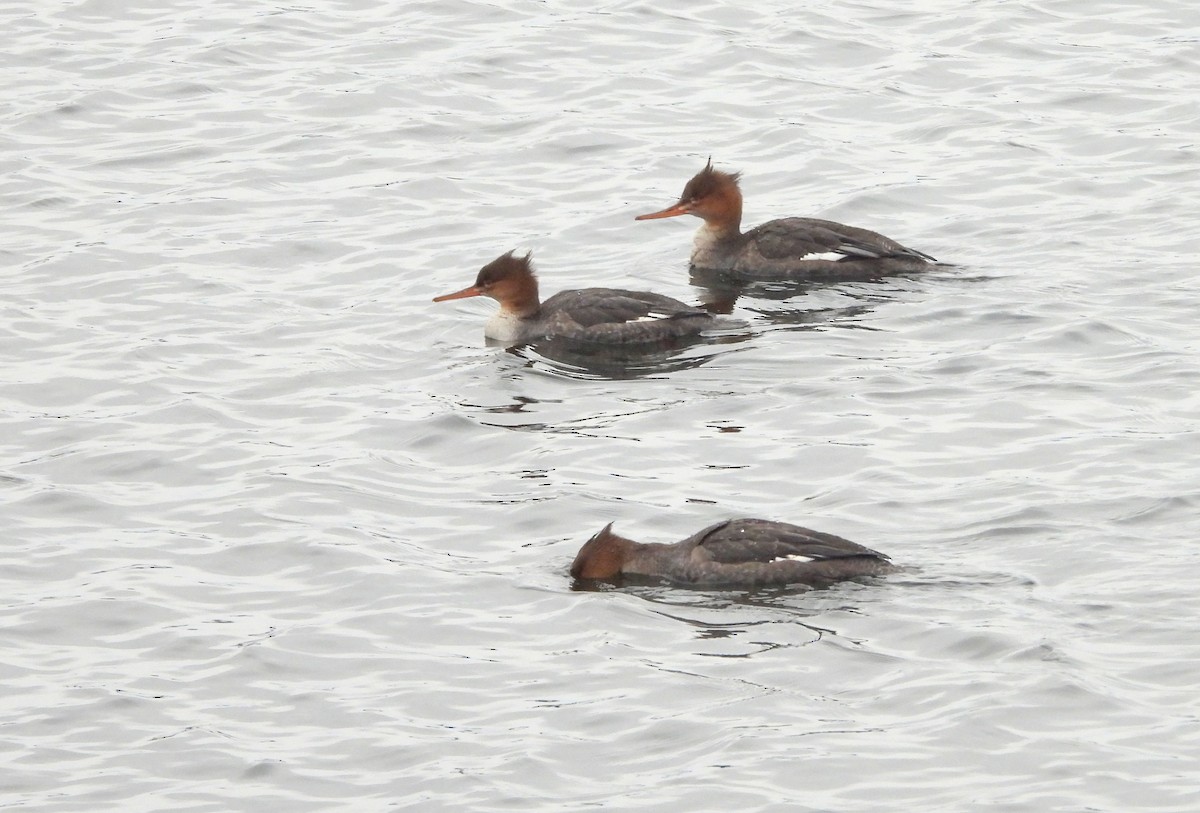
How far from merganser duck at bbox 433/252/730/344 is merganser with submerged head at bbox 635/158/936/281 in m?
1.29

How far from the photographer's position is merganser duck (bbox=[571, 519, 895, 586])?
10.3 m

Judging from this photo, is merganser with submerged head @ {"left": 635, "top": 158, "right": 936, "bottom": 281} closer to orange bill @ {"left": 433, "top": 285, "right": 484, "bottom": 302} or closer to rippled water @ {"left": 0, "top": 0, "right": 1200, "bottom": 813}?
rippled water @ {"left": 0, "top": 0, "right": 1200, "bottom": 813}

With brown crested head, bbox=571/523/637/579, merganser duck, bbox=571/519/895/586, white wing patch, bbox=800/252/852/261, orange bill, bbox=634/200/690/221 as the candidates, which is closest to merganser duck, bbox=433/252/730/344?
white wing patch, bbox=800/252/852/261

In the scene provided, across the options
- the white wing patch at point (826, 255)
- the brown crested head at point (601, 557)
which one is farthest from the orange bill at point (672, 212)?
the brown crested head at point (601, 557)

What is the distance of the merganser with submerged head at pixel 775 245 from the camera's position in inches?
612

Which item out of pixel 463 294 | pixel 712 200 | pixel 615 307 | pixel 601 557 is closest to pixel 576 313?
pixel 615 307

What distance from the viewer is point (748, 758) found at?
880cm

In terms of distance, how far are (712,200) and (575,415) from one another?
12.8ft

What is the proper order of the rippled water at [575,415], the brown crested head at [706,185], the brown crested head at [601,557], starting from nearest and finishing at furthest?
the rippled water at [575,415] → the brown crested head at [601,557] → the brown crested head at [706,185]

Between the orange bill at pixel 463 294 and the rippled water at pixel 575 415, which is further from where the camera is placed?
the orange bill at pixel 463 294

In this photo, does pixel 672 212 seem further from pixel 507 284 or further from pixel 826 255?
pixel 507 284

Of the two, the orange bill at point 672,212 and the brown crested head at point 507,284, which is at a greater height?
the orange bill at point 672,212

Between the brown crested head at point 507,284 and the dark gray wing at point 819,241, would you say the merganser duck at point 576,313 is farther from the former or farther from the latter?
the dark gray wing at point 819,241

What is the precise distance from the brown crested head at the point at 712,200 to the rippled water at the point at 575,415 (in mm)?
541
